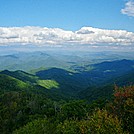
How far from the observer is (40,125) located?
377 feet

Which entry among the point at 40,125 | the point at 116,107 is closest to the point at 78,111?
the point at 40,125

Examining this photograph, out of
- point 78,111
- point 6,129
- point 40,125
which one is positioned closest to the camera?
point 40,125

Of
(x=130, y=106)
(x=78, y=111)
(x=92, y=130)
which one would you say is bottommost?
(x=78, y=111)

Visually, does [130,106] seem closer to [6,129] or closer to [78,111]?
[78,111]

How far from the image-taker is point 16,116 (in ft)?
614

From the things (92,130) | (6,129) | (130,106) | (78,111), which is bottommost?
(6,129)

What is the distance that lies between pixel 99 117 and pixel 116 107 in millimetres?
5689

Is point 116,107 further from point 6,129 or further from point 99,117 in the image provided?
point 6,129

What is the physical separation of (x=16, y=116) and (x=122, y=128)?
149 m

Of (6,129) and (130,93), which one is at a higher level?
(130,93)

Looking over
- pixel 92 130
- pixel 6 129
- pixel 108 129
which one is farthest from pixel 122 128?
pixel 6 129

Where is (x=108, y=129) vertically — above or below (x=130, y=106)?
below

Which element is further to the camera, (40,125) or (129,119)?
(40,125)

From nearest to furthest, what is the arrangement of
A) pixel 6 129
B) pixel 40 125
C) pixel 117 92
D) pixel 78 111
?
1. pixel 117 92
2. pixel 40 125
3. pixel 78 111
4. pixel 6 129
